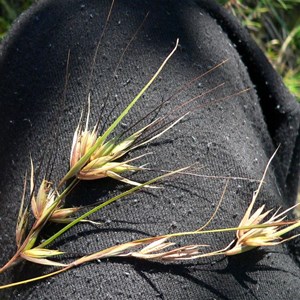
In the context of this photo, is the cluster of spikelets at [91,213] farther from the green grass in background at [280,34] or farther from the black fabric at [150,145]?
the green grass in background at [280,34]

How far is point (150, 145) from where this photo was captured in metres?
0.88

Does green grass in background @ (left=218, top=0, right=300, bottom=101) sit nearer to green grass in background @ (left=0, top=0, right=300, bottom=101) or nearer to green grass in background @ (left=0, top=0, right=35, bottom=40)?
green grass in background @ (left=0, top=0, right=300, bottom=101)

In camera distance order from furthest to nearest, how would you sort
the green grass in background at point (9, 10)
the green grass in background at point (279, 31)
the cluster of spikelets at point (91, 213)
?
the green grass in background at point (279, 31) < the green grass in background at point (9, 10) < the cluster of spikelets at point (91, 213)

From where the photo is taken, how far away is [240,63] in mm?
1101

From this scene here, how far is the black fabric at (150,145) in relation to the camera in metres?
0.82

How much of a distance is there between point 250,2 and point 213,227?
3.33ft

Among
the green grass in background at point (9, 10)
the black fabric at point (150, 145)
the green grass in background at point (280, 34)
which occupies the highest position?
the green grass in background at point (9, 10)

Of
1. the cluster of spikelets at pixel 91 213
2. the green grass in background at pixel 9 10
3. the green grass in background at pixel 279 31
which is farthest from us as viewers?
the green grass in background at pixel 279 31

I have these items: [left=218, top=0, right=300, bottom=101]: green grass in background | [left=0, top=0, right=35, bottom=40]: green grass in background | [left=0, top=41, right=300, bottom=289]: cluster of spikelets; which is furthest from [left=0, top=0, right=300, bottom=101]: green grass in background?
[left=0, top=41, right=300, bottom=289]: cluster of spikelets

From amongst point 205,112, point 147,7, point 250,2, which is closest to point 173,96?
point 205,112

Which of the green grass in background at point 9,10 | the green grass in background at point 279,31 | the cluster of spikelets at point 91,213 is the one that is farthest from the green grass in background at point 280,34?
the cluster of spikelets at point 91,213

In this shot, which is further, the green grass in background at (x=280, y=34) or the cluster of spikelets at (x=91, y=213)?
the green grass in background at (x=280, y=34)

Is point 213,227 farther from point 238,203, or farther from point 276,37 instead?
point 276,37

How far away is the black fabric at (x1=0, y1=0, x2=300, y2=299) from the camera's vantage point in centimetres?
82
